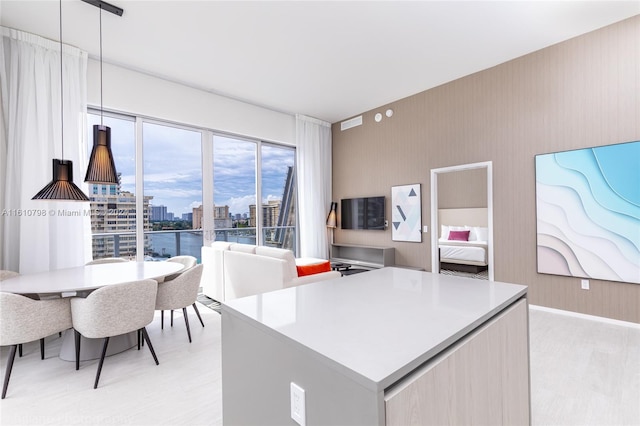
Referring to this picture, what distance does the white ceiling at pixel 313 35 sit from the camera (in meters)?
3.03

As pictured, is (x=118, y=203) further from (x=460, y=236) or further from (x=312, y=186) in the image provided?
(x=460, y=236)

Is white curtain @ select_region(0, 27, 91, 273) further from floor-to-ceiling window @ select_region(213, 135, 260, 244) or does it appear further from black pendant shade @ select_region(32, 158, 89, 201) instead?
floor-to-ceiling window @ select_region(213, 135, 260, 244)

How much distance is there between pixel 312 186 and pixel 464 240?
366 centimetres

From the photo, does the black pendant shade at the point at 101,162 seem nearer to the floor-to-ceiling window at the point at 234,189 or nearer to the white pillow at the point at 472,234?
the floor-to-ceiling window at the point at 234,189

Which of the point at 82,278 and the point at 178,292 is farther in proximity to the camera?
the point at 178,292

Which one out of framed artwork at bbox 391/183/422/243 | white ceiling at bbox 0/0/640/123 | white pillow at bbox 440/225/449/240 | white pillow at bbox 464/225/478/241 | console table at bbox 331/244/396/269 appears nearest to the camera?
white ceiling at bbox 0/0/640/123

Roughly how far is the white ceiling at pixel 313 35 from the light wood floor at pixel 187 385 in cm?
337

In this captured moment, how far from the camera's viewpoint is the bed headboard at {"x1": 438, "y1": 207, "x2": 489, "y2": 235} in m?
6.72

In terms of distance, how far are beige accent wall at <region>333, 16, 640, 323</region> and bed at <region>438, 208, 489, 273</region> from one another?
5.42 ft

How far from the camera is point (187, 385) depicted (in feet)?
7.20

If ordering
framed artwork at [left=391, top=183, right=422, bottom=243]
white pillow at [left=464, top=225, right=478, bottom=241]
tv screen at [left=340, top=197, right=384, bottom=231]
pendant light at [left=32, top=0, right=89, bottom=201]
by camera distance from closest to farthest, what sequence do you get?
pendant light at [left=32, top=0, right=89, bottom=201] < framed artwork at [left=391, top=183, right=422, bottom=243] < tv screen at [left=340, top=197, right=384, bottom=231] < white pillow at [left=464, top=225, right=478, bottom=241]

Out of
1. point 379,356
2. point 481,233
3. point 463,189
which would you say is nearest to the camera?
point 379,356

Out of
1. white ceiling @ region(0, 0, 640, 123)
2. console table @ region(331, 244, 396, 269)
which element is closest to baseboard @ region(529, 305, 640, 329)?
console table @ region(331, 244, 396, 269)

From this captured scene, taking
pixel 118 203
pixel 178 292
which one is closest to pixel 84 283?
pixel 178 292
